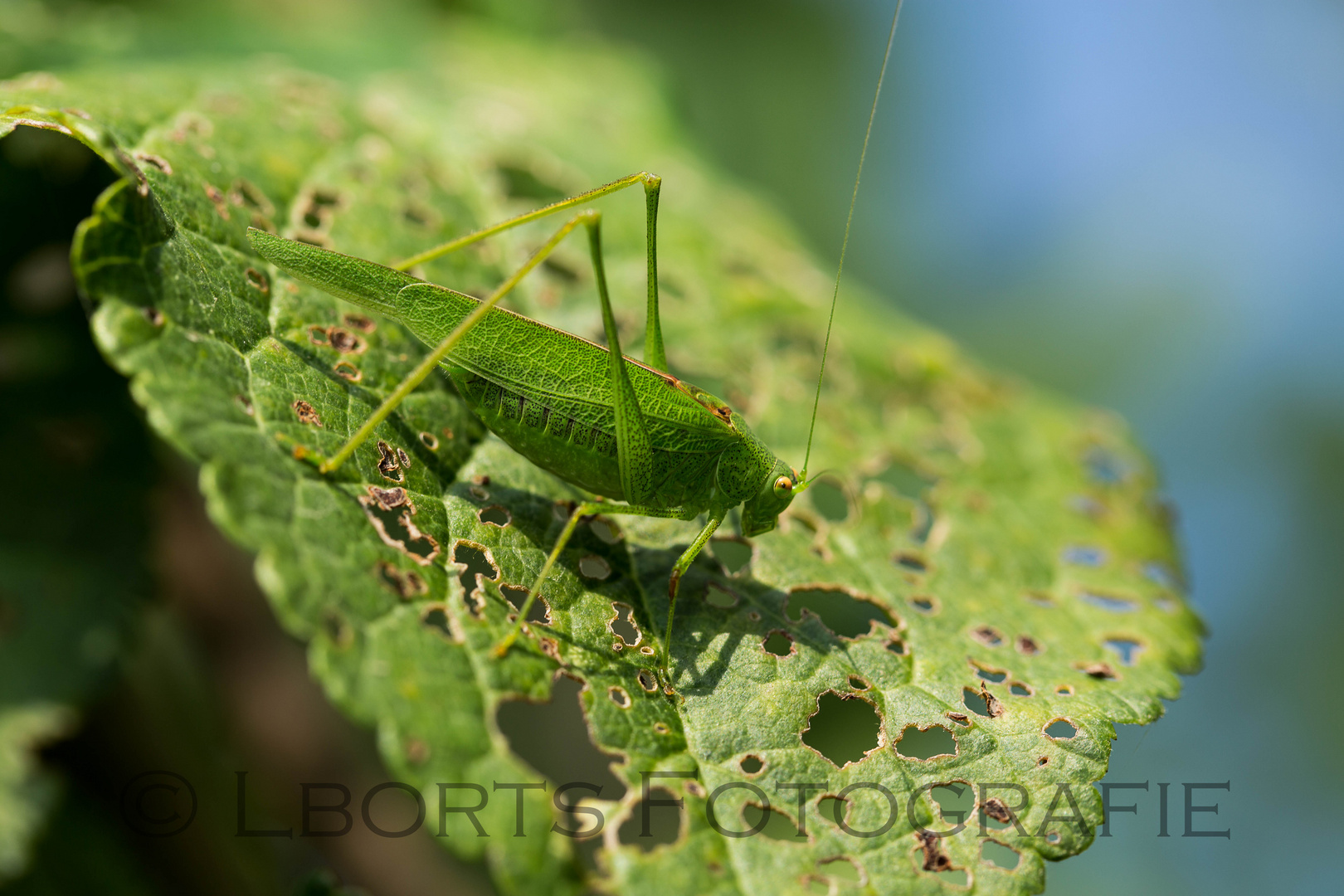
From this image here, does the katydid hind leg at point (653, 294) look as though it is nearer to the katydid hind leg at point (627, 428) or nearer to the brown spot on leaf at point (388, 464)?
the katydid hind leg at point (627, 428)

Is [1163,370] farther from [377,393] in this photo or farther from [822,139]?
[377,393]

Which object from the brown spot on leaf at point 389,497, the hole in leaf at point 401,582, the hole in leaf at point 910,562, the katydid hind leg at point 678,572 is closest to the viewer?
the hole in leaf at point 401,582

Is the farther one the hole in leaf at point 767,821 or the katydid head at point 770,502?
the katydid head at point 770,502

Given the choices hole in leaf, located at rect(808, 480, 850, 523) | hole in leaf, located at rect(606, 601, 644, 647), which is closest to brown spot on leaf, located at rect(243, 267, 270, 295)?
hole in leaf, located at rect(606, 601, 644, 647)

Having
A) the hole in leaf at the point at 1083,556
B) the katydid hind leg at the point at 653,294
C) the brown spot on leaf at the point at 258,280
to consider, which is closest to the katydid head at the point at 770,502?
the katydid hind leg at the point at 653,294

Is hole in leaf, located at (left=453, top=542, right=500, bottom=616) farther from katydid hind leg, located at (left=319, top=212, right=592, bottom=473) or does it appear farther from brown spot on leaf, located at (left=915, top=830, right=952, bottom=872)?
brown spot on leaf, located at (left=915, top=830, right=952, bottom=872)

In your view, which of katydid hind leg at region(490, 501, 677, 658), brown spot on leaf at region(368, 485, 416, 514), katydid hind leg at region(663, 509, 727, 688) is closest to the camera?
katydid hind leg at region(490, 501, 677, 658)

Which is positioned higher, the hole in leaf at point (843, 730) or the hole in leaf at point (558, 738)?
the hole in leaf at point (843, 730)
